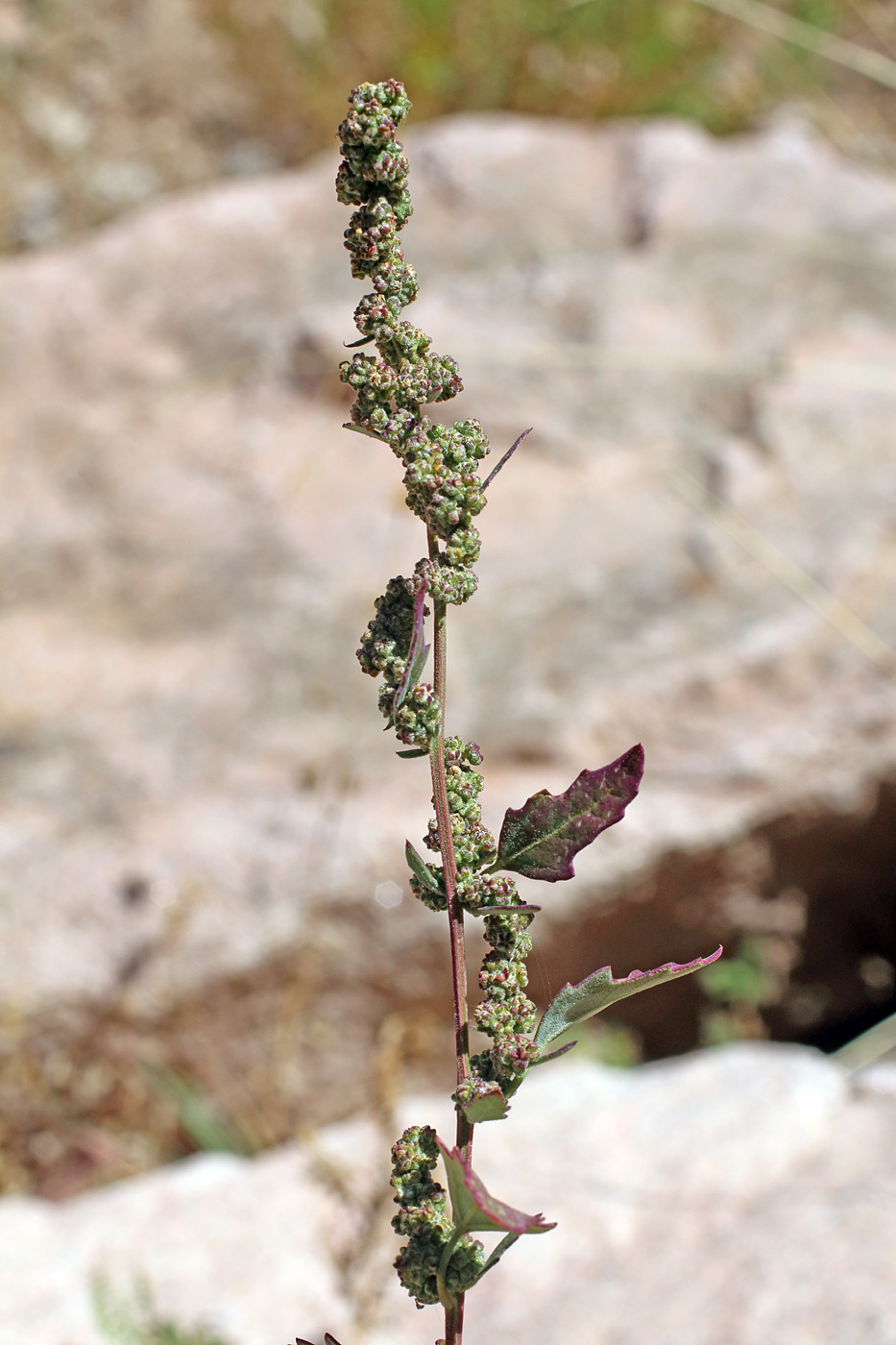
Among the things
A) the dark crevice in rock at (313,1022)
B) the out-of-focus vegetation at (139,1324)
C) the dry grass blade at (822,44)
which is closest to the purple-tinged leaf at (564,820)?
the out-of-focus vegetation at (139,1324)

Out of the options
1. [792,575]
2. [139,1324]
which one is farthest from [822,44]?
[139,1324]

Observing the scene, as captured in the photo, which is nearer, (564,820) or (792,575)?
(564,820)

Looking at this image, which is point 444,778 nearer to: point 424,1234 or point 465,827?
point 465,827

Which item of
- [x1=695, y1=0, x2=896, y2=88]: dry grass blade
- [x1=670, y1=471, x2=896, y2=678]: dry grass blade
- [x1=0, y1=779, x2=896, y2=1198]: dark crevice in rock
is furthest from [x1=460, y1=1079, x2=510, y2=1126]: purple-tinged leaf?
[x1=695, y1=0, x2=896, y2=88]: dry grass blade

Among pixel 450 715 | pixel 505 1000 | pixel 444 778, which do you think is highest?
pixel 450 715

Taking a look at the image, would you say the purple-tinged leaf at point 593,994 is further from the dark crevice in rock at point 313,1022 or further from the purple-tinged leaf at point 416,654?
the dark crevice in rock at point 313,1022

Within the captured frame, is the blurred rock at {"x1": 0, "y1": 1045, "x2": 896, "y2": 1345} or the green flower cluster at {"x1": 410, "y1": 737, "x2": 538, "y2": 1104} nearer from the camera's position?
the green flower cluster at {"x1": 410, "y1": 737, "x2": 538, "y2": 1104}

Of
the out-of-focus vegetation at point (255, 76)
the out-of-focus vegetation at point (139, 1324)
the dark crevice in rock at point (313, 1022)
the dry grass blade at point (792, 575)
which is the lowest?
the out-of-focus vegetation at point (139, 1324)

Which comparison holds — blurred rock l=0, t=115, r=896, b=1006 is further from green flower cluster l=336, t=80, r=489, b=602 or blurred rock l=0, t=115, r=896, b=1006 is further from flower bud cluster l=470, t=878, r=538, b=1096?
green flower cluster l=336, t=80, r=489, b=602
